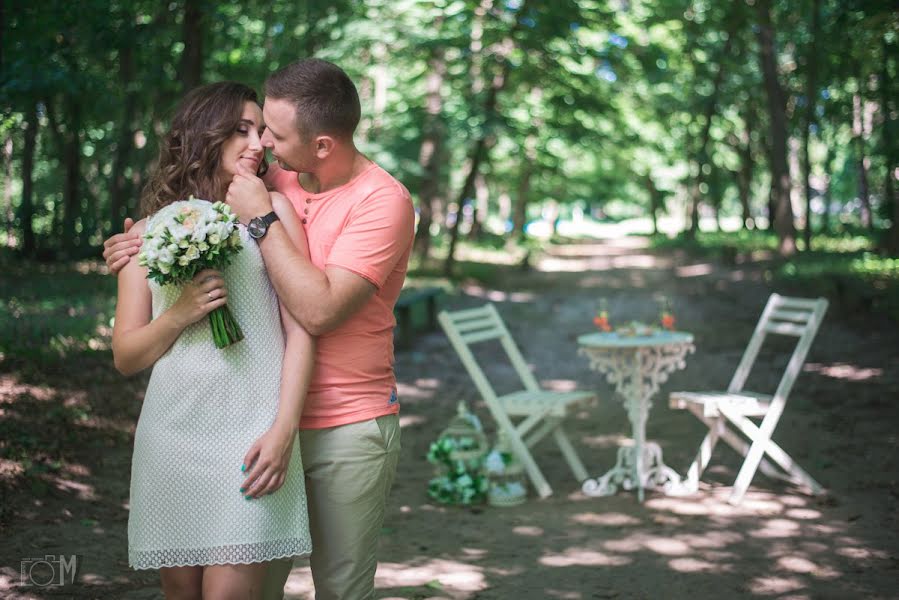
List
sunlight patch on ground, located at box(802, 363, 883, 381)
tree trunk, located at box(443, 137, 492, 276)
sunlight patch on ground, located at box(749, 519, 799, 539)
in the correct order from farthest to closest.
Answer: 1. tree trunk, located at box(443, 137, 492, 276)
2. sunlight patch on ground, located at box(802, 363, 883, 381)
3. sunlight patch on ground, located at box(749, 519, 799, 539)

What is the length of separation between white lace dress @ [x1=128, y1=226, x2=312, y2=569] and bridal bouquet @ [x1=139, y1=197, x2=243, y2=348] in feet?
0.23

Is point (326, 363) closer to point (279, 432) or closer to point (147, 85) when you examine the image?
point (279, 432)

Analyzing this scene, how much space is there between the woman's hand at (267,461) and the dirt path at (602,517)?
2801 mm

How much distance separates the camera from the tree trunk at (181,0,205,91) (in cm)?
1014

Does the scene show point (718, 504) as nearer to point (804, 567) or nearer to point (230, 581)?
point (804, 567)

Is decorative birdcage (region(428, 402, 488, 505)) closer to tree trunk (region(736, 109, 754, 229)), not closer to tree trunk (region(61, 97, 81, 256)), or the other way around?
tree trunk (region(61, 97, 81, 256))

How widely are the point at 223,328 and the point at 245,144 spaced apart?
1.68ft

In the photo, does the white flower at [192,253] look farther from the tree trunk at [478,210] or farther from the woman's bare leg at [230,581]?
the tree trunk at [478,210]

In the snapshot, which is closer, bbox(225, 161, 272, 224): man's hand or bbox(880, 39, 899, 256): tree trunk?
bbox(225, 161, 272, 224): man's hand

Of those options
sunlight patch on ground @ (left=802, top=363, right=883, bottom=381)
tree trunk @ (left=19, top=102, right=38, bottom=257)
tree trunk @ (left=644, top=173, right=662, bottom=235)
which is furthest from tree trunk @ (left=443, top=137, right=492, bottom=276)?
tree trunk @ (left=644, top=173, right=662, bottom=235)

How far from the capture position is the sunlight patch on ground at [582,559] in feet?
18.3

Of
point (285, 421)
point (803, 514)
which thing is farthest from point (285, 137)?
point (803, 514)

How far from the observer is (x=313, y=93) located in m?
2.53

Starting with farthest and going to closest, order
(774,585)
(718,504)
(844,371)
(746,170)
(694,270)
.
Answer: (746,170) → (694,270) → (844,371) → (718,504) → (774,585)
